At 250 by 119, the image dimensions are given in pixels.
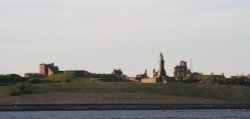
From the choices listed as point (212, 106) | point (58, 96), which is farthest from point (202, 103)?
point (58, 96)

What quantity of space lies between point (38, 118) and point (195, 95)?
84.7 m

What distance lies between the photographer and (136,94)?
19412 cm

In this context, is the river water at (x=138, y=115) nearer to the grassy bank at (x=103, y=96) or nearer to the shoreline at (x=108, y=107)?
the shoreline at (x=108, y=107)

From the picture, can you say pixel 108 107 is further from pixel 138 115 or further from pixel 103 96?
pixel 138 115

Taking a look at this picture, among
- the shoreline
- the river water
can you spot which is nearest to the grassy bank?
the shoreline

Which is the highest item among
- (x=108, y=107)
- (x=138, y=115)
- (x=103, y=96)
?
(x=103, y=96)

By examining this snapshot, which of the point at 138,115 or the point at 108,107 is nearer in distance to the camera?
the point at 138,115

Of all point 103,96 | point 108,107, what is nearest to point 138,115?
point 108,107

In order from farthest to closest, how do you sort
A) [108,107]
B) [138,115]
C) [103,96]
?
[103,96] → [108,107] → [138,115]

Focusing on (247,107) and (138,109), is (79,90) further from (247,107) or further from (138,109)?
(247,107)

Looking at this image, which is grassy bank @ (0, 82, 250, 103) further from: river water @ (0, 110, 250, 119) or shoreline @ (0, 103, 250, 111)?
river water @ (0, 110, 250, 119)

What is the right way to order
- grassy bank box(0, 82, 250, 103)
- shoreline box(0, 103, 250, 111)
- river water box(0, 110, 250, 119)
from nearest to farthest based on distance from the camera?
river water box(0, 110, 250, 119) < shoreline box(0, 103, 250, 111) < grassy bank box(0, 82, 250, 103)

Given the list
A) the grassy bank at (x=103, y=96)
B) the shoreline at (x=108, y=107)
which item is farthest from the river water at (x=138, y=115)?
the grassy bank at (x=103, y=96)

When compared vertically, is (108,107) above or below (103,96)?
below
